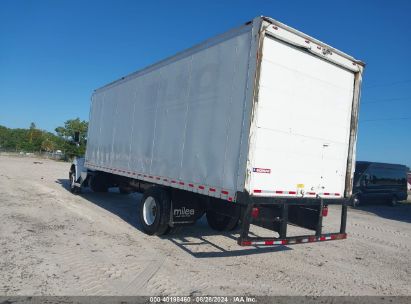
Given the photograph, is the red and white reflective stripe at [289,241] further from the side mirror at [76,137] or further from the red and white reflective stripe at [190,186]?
the side mirror at [76,137]

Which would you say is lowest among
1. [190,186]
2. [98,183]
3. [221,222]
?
[221,222]

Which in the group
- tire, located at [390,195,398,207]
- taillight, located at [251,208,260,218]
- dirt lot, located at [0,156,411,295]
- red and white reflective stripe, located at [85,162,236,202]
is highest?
red and white reflective stripe, located at [85,162,236,202]

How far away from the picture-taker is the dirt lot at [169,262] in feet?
16.3

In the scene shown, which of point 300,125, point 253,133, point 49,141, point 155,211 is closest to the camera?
point 253,133

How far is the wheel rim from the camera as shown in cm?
805

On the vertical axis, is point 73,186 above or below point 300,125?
below

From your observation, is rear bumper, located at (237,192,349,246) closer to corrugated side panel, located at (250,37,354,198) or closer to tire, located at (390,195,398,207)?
corrugated side panel, located at (250,37,354,198)

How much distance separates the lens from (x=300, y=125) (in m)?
6.29

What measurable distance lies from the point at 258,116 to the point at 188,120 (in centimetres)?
189

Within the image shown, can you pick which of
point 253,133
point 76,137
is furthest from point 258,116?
point 76,137

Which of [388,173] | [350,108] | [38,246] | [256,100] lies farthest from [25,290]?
[388,173]

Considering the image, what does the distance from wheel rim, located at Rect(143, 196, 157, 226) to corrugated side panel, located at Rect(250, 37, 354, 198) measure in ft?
10.3

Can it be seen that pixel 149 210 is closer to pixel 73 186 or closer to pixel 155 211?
pixel 155 211

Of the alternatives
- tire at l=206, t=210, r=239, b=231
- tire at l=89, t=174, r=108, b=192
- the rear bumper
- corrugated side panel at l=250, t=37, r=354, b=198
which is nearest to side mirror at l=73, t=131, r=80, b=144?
tire at l=89, t=174, r=108, b=192
